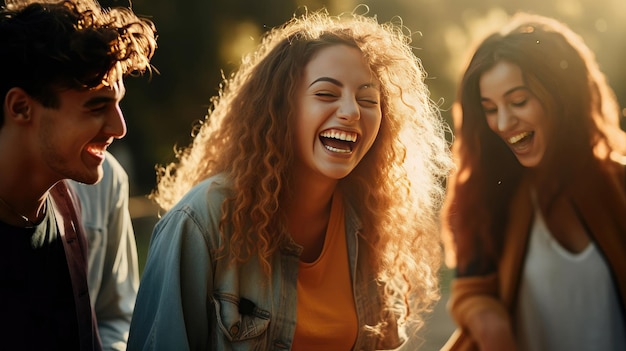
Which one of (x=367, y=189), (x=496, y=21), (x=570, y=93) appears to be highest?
(x=496, y=21)

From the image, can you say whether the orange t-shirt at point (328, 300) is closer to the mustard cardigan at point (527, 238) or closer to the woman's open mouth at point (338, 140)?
the woman's open mouth at point (338, 140)

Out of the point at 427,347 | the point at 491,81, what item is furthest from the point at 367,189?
the point at 427,347

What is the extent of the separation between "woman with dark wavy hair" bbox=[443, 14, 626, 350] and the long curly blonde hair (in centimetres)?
65

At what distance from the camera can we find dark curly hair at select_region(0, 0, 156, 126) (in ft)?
6.42

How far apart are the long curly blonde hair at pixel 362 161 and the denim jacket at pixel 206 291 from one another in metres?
0.06

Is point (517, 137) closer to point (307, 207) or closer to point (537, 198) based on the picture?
point (537, 198)

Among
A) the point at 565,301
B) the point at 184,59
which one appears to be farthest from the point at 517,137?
the point at 184,59

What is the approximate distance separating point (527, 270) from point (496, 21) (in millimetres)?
613

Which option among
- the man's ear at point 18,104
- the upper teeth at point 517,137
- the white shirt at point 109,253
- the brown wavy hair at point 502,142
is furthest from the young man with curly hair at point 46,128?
the upper teeth at point 517,137

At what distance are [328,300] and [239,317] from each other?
329 mm

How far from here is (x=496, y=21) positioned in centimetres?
195

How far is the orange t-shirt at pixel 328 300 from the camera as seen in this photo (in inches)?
95.0

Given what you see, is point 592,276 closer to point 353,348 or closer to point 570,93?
point 570,93

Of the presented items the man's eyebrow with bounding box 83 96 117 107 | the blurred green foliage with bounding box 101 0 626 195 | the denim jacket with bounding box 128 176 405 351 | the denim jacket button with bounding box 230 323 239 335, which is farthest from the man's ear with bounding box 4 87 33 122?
the blurred green foliage with bounding box 101 0 626 195
